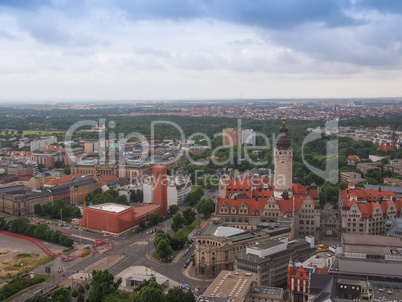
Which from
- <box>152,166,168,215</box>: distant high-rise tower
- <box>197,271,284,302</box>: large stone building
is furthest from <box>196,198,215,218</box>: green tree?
<box>197,271,284,302</box>: large stone building

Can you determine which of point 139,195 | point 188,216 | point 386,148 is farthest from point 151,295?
point 386,148

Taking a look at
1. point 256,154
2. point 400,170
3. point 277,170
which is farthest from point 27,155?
point 400,170

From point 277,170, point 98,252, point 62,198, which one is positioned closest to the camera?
point 98,252

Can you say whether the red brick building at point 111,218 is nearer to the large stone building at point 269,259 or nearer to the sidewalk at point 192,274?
the sidewalk at point 192,274

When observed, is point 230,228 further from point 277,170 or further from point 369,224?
point 369,224

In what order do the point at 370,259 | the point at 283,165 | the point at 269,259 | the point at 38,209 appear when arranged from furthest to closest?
the point at 38,209
the point at 283,165
the point at 269,259
the point at 370,259

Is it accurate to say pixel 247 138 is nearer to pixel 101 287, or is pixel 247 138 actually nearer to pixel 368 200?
pixel 368 200

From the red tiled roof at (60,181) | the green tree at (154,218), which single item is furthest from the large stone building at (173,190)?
the red tiled roof at (60,181)
